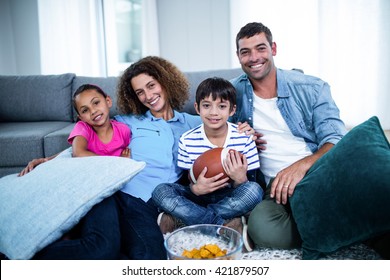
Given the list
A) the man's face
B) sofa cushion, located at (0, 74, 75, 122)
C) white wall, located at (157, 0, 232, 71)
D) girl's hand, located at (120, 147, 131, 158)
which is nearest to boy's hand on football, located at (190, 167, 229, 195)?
girl's hand, located at (120, 147, 131, 158)

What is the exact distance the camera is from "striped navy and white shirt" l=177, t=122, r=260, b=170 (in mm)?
1476

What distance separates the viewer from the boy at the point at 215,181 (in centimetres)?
135

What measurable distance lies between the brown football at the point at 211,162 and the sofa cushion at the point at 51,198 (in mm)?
289

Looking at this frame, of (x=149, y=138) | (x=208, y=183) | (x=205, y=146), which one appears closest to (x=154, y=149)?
(x=149, y=138)

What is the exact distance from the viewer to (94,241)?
1030 mm

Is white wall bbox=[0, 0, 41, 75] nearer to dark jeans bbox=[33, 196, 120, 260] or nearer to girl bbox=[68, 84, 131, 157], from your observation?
girl bbox=[68, 84, 131, 157]

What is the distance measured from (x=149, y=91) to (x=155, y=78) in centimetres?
10

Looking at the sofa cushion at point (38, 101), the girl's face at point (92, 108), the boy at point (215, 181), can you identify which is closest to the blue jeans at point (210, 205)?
the boy at point (215, 181)

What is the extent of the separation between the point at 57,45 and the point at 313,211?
3.76 m

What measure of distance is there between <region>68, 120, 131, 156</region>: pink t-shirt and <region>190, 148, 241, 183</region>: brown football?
0.42 metres

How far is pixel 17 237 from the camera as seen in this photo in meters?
1.00
